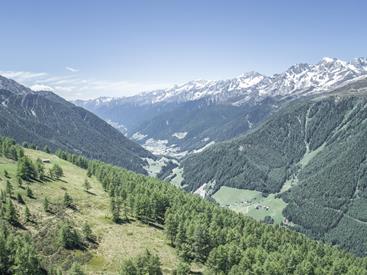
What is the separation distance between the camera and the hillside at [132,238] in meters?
121

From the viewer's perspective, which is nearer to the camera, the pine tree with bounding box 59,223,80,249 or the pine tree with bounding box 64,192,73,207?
the pine tree with bounding box 59,223,80,249

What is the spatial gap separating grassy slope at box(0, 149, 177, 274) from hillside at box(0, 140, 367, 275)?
0.88 feet

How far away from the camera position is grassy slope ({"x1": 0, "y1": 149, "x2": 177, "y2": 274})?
4867 inches

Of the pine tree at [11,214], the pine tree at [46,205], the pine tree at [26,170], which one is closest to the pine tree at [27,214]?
the pine tree at [11,214]

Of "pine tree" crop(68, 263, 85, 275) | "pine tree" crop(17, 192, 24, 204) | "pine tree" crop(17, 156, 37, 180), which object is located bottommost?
"pine tree" crop(68, 263, 85, 275)

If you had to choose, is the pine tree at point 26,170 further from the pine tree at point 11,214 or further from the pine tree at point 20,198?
the pine tree at point 11,214

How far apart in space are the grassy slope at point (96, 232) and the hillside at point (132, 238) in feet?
0.88

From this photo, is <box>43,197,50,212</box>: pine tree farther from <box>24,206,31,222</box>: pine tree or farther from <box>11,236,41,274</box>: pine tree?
<box>11,236,41,274</box>: pine tree

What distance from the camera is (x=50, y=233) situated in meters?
132

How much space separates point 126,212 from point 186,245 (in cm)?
3956

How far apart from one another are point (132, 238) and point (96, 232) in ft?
37.9

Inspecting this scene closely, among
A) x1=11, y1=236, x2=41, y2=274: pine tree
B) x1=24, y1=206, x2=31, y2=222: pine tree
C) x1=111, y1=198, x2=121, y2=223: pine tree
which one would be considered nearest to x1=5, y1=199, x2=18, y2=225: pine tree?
x1=24, y1=206, x2=31, y2=222: pine tree

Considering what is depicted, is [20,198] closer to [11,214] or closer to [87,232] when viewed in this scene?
[11,214]

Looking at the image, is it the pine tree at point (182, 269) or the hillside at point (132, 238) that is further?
the hillside at point (132, 238)
